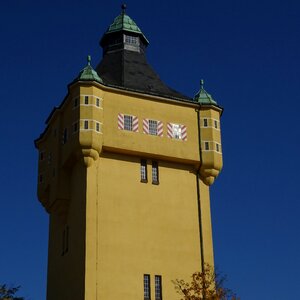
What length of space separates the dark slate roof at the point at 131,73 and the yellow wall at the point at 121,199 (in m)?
1.19

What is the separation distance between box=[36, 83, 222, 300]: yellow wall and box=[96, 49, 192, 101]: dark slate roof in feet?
3.91

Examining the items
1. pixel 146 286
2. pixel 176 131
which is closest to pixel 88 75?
pixel 176 131

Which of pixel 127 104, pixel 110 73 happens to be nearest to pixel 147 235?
pixel 127 104

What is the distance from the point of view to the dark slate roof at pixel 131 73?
4588 cm

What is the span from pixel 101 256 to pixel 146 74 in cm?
1286

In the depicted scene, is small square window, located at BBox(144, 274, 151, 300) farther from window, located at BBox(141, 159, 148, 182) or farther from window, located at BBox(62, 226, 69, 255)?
window, located at BBox(141, 159, 148, 182)

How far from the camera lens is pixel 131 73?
156ft

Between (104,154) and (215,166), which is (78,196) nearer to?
(104,154)

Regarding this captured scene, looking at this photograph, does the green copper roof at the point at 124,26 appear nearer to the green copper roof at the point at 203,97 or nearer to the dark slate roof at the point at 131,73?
the dark slate roof at the point at 131,73

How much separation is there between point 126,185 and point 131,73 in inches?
316

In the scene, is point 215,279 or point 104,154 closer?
point 215,279

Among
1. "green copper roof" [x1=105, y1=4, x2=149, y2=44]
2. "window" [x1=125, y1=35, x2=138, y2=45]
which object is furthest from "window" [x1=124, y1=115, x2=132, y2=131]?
"green copper roof" [x1=105, y1=4, x2=149, y2=44]

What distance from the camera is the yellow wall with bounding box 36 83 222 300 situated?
4041cm

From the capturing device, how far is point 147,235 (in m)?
41.9
